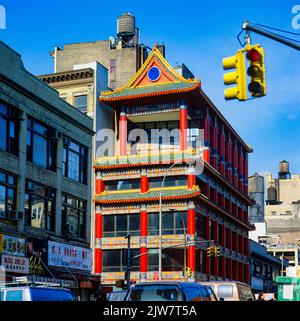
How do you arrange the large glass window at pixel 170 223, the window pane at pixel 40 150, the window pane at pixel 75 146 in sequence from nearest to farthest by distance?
1. the window pane at pixel 40 150
2. the window pane at pixel 75 146
3. the large glass window at pixel 170 223

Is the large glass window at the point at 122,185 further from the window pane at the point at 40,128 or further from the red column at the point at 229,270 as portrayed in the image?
the window pane at the point at 40,128

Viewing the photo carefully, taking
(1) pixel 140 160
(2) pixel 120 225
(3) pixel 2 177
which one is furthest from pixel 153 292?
(2) pixel 120 225

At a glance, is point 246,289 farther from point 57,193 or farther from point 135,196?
point 135,196

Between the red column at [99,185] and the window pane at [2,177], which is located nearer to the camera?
the window pane at [2,177]

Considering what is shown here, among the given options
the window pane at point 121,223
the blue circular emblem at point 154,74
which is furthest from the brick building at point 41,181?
the window pane at point 121,223

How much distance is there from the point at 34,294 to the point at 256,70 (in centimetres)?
613

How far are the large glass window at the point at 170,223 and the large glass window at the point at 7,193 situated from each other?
120ft

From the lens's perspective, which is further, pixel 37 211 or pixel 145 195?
pixel 145 195

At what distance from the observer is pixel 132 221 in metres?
76.4

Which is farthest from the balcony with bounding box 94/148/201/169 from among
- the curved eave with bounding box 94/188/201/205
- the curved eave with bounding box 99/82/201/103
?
the curved eave with bounding box 99/82/201/103

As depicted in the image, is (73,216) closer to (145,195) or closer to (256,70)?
(145,195)

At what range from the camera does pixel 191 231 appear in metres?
71.1

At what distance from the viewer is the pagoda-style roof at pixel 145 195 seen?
71.9m
